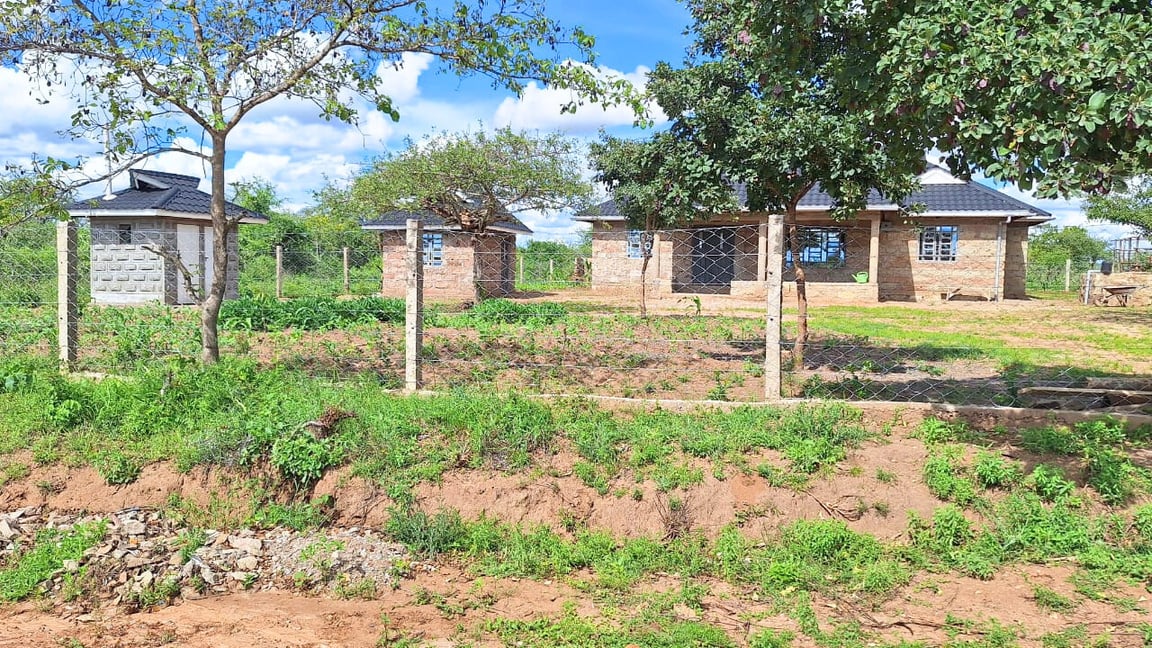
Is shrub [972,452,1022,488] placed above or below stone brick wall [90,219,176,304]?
below

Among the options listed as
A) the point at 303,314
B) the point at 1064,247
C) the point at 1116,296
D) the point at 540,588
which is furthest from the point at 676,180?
the point at 1064,247

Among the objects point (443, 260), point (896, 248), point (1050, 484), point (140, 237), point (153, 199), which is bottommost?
point (1050, 484)

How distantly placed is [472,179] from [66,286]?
12.5m

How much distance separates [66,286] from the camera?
25.4ft

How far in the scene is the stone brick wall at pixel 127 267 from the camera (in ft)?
58.3

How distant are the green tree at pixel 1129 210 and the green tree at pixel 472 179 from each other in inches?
592

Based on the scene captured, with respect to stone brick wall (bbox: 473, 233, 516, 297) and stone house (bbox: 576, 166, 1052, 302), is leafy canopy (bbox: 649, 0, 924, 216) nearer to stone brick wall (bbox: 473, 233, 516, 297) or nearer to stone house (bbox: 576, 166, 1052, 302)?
stone house (bbox: 576, 166, 1052, 302)

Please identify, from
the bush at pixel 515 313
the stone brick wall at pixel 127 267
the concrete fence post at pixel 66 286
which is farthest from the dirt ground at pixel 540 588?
the stone brick wall at pixel 127 267

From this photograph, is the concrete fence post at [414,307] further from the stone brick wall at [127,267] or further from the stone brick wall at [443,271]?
the stone brick wall at [443,271]

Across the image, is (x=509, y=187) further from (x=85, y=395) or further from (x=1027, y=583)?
(x=1027, y=583)

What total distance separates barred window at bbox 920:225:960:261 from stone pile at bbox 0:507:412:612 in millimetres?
21738

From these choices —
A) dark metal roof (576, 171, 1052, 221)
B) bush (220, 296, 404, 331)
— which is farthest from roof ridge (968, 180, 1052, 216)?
bush (220, 296, 404, 331)

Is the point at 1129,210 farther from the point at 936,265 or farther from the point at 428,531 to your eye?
the point at 428,531

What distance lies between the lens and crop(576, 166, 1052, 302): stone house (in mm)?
22047
